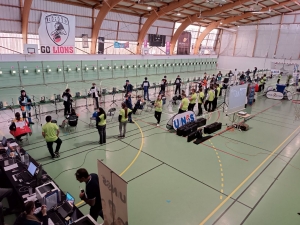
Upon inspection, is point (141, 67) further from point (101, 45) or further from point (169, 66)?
point (101, 45)

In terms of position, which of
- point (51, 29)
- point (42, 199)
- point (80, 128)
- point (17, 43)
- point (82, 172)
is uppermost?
point (51, 29)

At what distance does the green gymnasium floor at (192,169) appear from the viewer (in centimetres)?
591

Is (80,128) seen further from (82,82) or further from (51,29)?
(51,29)

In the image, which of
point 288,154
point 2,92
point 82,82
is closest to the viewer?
point 288,154

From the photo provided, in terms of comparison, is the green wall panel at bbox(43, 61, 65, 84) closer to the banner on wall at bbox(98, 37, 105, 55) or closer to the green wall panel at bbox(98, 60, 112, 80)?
the green wall panel at bbox(98, 60, 112, 80)

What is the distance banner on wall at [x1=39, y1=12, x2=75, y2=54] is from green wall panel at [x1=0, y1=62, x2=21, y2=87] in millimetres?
3483

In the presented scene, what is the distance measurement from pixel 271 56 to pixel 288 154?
36.7 meters

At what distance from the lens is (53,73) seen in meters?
23.6

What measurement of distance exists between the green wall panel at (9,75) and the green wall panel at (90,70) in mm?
7196

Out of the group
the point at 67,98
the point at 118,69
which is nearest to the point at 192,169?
the point at 67,98

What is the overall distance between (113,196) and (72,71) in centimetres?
2457

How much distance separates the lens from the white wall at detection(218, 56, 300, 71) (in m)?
39.9

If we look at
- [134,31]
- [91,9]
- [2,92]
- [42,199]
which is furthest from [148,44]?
[42,199]

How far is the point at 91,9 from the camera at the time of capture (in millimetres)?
26750
